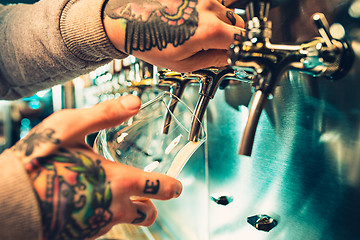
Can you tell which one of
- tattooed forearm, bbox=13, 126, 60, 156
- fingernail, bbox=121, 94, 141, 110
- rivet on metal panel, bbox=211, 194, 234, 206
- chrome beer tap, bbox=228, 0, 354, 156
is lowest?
rivet on metal panel, bbox=211, 194, 234, 206

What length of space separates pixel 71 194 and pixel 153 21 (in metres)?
0.31

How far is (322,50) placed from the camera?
406mm

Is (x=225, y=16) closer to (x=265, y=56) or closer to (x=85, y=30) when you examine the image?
(x=265, y=56)

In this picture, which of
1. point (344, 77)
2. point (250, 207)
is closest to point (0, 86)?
point (250, 207)

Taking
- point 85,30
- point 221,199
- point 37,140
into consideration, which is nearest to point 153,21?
point 85,30

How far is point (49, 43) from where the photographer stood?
65cm

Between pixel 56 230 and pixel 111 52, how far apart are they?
35cm

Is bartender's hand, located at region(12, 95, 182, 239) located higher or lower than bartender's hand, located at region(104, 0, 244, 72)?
lower

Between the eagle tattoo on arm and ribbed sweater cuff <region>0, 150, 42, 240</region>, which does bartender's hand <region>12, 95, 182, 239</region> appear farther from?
the eagle tattoo on arm

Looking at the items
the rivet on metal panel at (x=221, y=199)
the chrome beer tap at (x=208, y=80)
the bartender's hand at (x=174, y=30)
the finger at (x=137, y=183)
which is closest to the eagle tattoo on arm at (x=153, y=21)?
the bartender's hand at (x=174, y=30)

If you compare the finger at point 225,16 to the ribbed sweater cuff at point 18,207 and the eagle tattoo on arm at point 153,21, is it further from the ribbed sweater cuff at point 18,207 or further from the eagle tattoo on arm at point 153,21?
the ribbed sweater cuff at point 18,207

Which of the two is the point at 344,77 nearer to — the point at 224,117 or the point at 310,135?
the point at 310,135

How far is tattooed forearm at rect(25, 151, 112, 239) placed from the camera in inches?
15.4

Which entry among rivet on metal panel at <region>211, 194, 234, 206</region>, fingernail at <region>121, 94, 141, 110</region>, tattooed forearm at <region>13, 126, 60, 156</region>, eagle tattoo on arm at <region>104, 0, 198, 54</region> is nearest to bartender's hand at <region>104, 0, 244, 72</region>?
eagle tattoo on arm at <region>104, 0, 198, 54</region>
